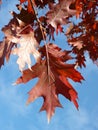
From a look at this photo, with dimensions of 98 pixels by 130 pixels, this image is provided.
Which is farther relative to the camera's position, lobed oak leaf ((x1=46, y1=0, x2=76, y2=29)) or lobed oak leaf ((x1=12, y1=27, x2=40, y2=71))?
lobed oak leaf ((x1=46, y1=0, x2=76, y2=29))

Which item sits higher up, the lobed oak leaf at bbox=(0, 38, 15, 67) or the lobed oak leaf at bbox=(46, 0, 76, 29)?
the lobed oak leaf at bbox=(46, 0, 76, 29)

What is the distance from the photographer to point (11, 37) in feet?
5.02

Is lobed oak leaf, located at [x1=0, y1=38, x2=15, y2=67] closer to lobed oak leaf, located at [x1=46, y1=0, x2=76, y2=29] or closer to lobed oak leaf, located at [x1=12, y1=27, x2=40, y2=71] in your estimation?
lobed oak leaf, located at [x1=12, y1=27, x2=40, y2=71]

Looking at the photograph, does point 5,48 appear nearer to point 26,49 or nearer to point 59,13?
point 26,49

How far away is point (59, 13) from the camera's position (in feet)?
5.41

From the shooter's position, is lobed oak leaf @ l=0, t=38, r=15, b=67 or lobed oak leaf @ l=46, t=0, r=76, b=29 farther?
lobed oak leaf @ l=46, t=0, r=76, b=29

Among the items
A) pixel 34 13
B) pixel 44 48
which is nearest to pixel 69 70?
pixel 44 48

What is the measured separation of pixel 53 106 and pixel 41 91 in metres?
0.09

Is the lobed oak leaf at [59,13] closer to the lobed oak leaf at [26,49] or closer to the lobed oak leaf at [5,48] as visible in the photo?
the lobed oak leaf at [26,49]

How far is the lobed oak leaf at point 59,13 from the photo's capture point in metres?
1.64

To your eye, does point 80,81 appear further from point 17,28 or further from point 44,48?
point 17,28

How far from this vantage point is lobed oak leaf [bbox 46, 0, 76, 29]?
1.64 metres

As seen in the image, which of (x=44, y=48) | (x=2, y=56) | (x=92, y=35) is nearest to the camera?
(x=2, y=56)

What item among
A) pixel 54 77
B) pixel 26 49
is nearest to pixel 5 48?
pixel 26 49
